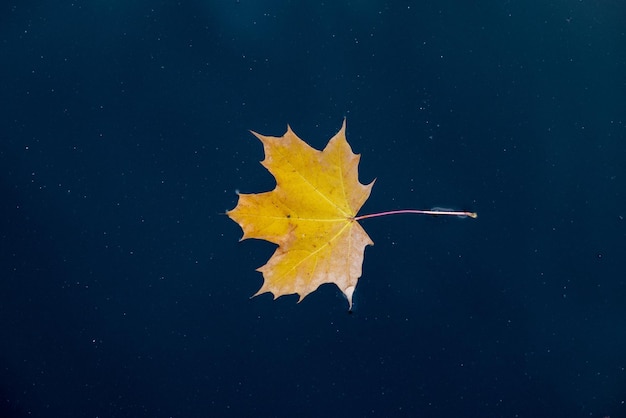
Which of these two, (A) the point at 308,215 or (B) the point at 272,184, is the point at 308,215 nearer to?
(A) the point at 308,215

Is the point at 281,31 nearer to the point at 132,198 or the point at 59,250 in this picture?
the point at 132,198

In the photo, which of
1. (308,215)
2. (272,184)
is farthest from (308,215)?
(272,184)
